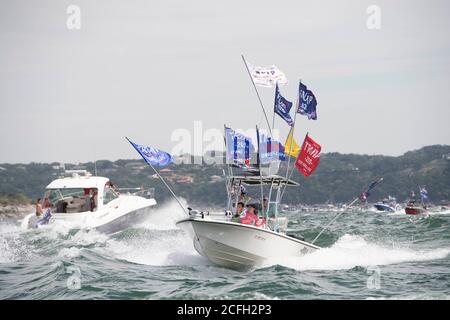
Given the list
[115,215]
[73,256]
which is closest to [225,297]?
[73,256]

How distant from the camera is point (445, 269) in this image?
18547mm

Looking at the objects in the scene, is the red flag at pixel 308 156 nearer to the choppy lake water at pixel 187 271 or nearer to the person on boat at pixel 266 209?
the person on boat at pixel 266 209

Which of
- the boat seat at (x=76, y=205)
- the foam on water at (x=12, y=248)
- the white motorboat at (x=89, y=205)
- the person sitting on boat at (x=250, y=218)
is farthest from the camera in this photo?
the boat seat at (x=76, y=205)

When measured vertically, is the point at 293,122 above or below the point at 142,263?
above

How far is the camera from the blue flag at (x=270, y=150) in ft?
63.4

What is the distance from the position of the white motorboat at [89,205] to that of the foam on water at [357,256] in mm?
Answer: 9408

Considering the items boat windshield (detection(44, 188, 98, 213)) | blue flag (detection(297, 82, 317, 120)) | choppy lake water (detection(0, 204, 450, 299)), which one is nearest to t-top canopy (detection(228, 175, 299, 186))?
blue flag (detection(297, 82, 317, 120))

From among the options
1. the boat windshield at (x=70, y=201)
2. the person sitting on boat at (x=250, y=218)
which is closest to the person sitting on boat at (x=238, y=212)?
the person sitting on boat at (x=250, y=218)

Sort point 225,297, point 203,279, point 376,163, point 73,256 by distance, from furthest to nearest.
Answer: point 376,163, point 73,256, point 203,279, point 225,297

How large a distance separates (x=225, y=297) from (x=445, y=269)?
291 inches

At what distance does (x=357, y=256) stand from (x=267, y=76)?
6.05m

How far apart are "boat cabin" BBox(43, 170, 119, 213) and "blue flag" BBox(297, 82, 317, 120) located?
1252cm

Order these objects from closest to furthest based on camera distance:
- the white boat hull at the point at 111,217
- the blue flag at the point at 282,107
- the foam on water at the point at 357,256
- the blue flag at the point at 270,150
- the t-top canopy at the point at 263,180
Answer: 1. the foam on water at the point at 357,256
2. the blue flag at the point at 270,150
3. the t-top canopy at the point at 263,180
4. the blue flag at the point at 282,107
5. the white boat hull at the point at 111,217
